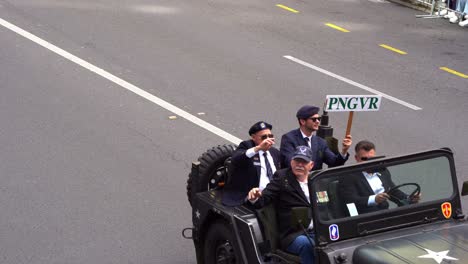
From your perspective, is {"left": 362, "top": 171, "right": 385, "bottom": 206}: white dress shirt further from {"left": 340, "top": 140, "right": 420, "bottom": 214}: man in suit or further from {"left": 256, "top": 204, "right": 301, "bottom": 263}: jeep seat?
{"left": 256, "top": 204, "right": 301, "bottom": 263}: jeep seat

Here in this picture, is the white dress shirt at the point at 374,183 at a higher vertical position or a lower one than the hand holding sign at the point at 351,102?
lower

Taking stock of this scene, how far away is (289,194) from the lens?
8.04 m

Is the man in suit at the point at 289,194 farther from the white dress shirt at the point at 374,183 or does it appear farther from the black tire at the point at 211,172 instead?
the black tire at the point at 211,172

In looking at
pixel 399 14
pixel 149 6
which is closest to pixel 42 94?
pixel 149 6

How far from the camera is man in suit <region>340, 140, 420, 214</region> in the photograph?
7723 mm

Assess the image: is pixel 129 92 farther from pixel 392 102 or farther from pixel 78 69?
pixel 392 102

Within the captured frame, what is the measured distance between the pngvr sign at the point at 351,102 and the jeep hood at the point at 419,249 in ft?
6.90

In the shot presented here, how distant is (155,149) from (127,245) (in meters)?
3.01

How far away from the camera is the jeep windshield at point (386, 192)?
758cm

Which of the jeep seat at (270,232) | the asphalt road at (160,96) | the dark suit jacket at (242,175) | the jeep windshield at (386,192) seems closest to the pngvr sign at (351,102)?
the dark suit jacket at (242,175)

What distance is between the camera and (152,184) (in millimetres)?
11867

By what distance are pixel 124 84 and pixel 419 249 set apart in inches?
373

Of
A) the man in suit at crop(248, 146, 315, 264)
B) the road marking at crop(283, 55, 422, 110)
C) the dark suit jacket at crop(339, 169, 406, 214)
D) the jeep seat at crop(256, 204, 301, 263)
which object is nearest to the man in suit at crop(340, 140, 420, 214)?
the dark suit jacket at crop(339, 169, 406, 214)

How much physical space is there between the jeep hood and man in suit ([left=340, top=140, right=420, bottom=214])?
44 centimetres
